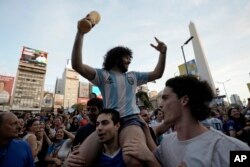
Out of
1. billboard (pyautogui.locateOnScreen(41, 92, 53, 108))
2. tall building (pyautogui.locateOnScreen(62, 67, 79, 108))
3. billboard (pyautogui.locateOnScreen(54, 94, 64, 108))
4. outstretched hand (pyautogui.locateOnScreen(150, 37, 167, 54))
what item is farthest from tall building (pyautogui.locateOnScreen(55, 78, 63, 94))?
outstretched hand (pyautogui.locateOnScreen(150, 37, 167, 54))

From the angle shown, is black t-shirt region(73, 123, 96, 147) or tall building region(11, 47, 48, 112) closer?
black t-shirt region(73, 123, 96, 147)

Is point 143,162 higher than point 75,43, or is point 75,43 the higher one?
point 75,43

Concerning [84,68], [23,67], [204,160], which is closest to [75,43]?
[84,68]

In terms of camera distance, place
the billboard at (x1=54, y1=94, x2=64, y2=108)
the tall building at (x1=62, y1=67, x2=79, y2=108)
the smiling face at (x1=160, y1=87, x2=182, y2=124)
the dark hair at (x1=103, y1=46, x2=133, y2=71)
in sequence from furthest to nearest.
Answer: the tall building at (x1=62, y1=67, x2=79, y2=108) < the billboard at (x1=54, y1=94, x2=64, y2=108) < the dark hair at (x1=103, y1=46, x2=133, y2=71) < the smiling face at (x1=160, y1=87, x2=182, y2=124)

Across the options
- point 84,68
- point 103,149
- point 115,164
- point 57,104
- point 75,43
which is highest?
point 57,104

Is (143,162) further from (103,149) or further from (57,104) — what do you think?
(57,104)

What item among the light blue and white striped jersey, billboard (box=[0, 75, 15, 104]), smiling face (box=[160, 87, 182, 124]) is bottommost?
smiling face (box=[160, 87, 182, 124])

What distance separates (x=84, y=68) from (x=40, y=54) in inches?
2948

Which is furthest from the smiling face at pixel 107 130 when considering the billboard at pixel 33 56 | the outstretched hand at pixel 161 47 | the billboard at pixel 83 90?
the billboard at pixel 83 90

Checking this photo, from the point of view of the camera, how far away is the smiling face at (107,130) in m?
2.23

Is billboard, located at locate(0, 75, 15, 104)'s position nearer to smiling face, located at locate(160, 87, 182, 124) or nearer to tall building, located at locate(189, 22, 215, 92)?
tall building, located at locate(189, 22, 215, 92)

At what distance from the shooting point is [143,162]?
1771 millimetres

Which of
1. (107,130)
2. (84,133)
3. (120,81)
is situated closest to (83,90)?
(84,133)

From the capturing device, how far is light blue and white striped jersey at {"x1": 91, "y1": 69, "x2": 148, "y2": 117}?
228 centimetres
